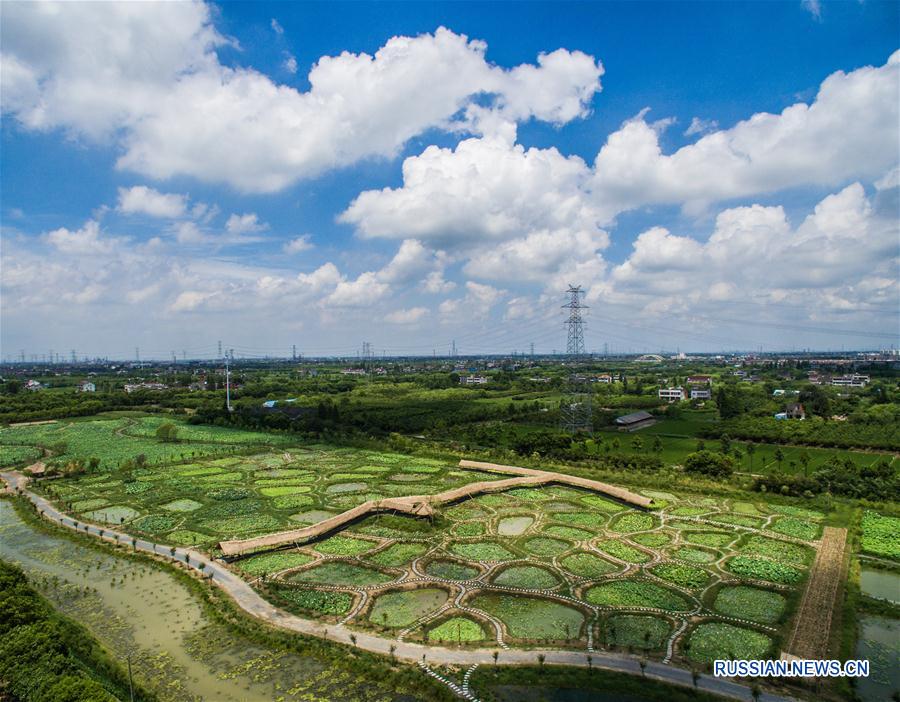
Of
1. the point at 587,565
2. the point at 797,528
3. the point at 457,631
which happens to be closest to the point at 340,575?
the point at 457,631

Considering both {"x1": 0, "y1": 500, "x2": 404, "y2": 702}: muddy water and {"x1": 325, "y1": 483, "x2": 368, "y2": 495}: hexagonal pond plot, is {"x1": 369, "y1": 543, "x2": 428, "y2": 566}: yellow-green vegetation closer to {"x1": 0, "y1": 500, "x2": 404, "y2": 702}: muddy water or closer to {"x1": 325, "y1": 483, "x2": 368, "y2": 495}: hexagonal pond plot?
{"x1": 0, "y1": 500, "x2": 404, "y2": 702}: muddy water

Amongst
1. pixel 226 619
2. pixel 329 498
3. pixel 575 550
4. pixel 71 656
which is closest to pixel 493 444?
pixel 329 498

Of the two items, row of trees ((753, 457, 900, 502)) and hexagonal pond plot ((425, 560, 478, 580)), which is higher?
row of trees ((753, 457, 900, 502))

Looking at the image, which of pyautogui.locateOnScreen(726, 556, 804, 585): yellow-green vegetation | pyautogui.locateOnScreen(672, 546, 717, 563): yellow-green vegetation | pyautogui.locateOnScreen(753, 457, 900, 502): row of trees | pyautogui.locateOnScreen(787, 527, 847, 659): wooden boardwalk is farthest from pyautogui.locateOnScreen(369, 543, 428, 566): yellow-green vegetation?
pyautogui.locateOnScreen(753, 457, 900, 502): row of trees

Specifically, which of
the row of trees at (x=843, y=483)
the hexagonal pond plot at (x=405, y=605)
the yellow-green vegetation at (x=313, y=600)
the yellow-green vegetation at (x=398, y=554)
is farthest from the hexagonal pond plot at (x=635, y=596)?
the row of trees at (x=843, y=483)

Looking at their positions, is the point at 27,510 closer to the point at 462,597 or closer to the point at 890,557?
the point at 462,597

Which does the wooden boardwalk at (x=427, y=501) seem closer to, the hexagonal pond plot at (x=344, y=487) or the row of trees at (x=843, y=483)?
the hexagonal pond plot at (x=344, y=487)
